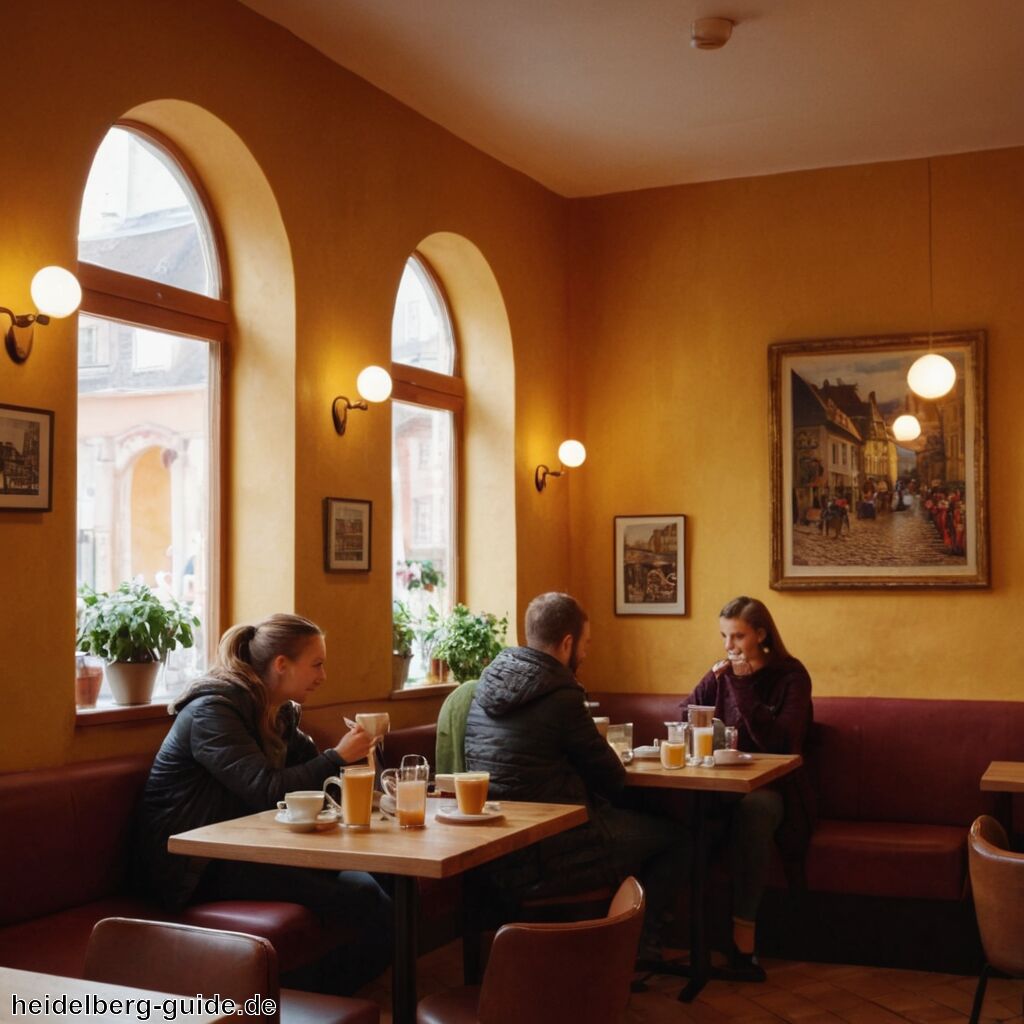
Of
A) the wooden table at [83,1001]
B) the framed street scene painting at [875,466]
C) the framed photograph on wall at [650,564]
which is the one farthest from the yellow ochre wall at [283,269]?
the wooden table at [83,1001]

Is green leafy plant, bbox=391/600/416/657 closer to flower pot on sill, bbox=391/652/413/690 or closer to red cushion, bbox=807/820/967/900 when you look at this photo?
flower pot on sill, bbox=391/652/413/690

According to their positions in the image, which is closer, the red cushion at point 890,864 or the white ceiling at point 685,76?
the white ceiling at point 685,76

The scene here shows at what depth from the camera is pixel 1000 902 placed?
3512 millimetres

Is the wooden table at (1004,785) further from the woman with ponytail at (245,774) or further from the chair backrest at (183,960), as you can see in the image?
the chair backrest at (183,960)

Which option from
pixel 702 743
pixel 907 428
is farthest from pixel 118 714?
pixel 907 428

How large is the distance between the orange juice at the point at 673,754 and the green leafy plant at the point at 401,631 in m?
1.62

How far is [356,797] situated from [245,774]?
0.51 metres

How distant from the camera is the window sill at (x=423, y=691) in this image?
19.5 ft

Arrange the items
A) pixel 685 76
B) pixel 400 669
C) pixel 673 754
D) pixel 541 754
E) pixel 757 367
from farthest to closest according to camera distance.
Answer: pixel 757 367
pixel 400 669
pixel 685 76
pixel 673 754
pixel 541 754

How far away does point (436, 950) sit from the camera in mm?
5512

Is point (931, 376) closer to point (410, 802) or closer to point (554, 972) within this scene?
point (410, 802)

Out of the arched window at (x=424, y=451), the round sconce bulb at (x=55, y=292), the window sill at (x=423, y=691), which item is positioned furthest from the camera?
the arched window at (x=424, y=451)

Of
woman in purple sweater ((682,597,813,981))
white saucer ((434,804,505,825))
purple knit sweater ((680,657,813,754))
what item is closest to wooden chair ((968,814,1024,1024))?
white saucer ((434,804,505,825))

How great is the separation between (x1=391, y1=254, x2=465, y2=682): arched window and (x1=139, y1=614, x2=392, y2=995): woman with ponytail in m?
2.05
